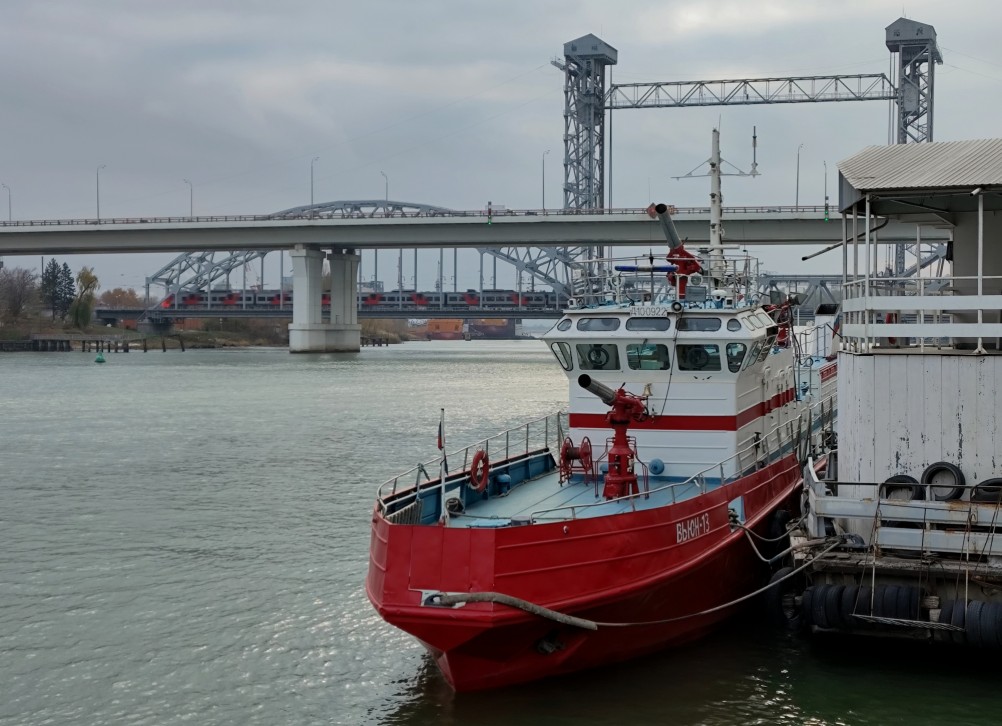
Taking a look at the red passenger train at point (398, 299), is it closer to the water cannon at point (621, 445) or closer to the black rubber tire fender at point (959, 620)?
the water cannon at point (621, 445)

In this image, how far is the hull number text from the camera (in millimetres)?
13430

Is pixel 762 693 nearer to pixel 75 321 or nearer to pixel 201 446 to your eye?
pixel 201 446

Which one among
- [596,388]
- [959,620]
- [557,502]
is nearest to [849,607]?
[959,620]

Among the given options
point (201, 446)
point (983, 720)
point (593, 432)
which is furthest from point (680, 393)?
point (201, 446)

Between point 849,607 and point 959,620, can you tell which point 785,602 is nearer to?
point 849,607

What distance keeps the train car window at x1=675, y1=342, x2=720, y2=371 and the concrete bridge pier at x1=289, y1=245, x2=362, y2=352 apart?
8373 cm

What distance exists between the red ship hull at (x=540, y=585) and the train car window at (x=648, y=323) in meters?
2.71

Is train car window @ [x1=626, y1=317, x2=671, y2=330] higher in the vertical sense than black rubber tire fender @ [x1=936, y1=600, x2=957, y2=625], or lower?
higher

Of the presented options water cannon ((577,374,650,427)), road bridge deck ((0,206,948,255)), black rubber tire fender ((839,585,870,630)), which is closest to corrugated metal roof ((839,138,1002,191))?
water cannon ((577,374,650,427))

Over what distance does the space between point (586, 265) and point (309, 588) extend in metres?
6.53

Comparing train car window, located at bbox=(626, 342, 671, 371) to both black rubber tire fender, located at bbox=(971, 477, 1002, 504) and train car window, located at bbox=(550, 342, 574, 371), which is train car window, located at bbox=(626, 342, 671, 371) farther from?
black rubber tire fender, located at bbox=(971, 477, 1002, 504)

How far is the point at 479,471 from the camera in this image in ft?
50.1

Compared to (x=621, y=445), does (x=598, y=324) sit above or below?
above

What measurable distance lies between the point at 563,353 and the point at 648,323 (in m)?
1.35
